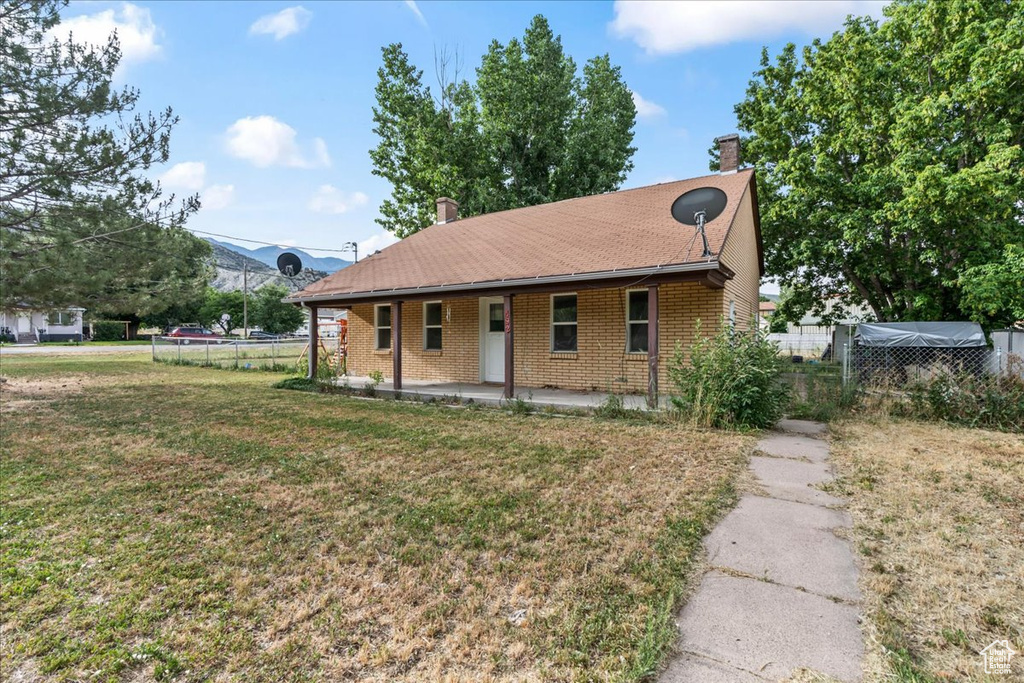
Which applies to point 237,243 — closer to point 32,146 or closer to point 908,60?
point 32,146

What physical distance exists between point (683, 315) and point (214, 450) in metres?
8.29

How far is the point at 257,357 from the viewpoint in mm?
21156

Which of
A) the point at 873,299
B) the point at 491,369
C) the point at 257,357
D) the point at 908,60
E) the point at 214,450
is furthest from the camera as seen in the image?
the point at 257,357

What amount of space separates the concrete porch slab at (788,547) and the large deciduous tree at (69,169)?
12.1m

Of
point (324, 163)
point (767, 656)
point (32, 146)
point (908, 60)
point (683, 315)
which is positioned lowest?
point (767, 656)

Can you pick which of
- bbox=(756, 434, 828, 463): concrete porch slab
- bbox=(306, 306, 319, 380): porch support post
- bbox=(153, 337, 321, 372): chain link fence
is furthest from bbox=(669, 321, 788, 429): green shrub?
bbox=(153, 337, 321, 372): chain link fence

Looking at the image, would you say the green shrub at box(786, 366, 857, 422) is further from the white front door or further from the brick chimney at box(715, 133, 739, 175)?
the white front door

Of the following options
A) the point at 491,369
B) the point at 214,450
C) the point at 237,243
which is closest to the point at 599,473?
the point at 214,450

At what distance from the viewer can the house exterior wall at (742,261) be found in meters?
9.91

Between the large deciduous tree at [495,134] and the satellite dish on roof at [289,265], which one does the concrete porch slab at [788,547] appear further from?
the large deciduous tree at [495,134]

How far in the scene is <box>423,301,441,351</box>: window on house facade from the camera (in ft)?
41.9

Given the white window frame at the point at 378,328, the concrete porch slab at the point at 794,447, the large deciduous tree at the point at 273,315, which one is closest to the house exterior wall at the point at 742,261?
the concrete porch slab at the point at 794,447

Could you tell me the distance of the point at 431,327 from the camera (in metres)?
12.9

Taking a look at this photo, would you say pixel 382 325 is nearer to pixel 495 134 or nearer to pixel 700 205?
pixel 700 205
